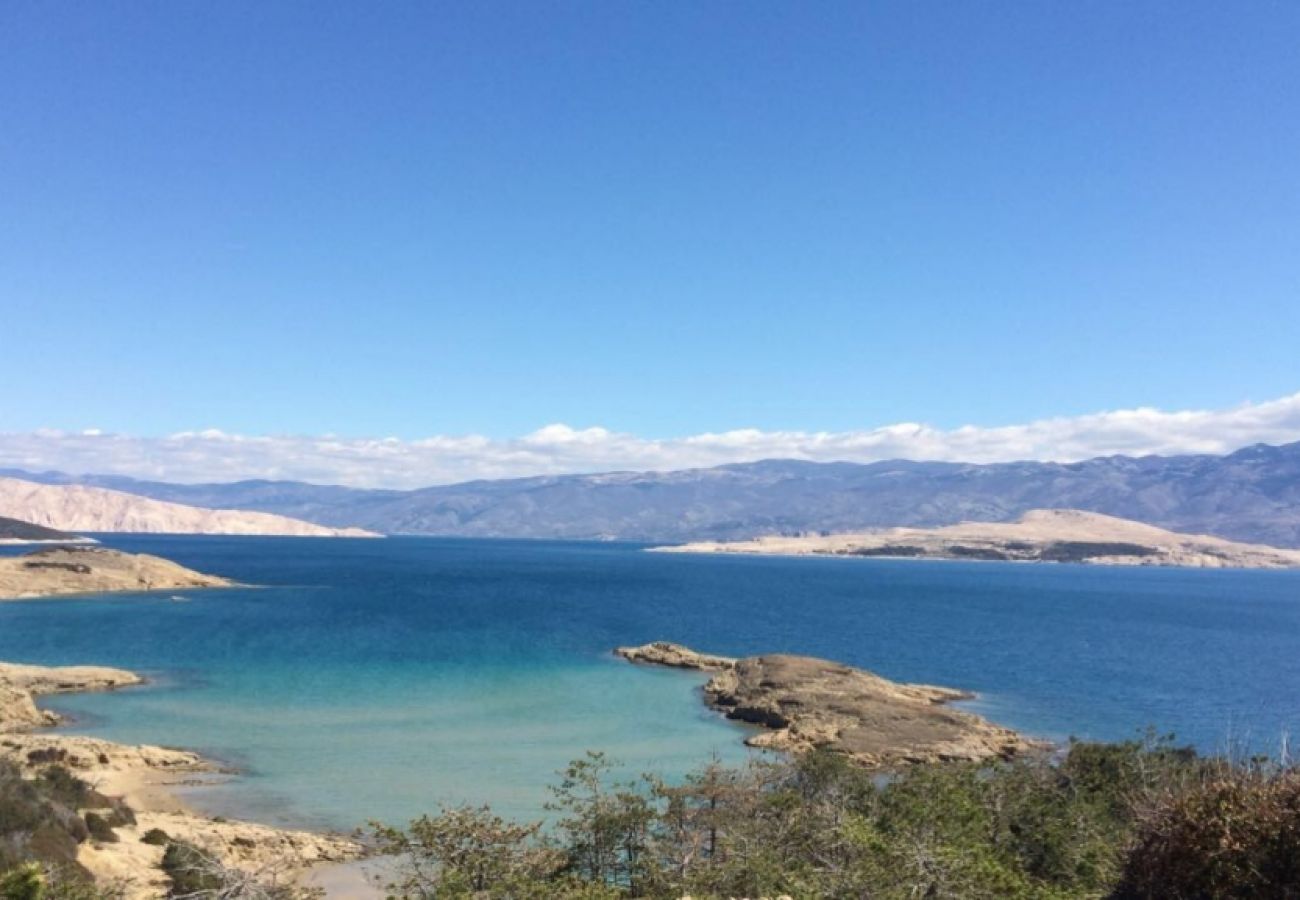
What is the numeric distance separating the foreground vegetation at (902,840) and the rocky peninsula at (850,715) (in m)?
16.0

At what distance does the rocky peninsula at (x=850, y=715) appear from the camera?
48.1 metres

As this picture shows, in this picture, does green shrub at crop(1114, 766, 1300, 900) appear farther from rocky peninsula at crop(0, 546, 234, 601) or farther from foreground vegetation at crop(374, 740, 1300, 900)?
rocky peninsula at crop(0, 546, 234, 601)

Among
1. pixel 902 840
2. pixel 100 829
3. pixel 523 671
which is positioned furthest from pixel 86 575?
pixel 902 840

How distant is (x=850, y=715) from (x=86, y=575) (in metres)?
116

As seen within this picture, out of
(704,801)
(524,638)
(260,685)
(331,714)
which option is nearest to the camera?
(704,801)

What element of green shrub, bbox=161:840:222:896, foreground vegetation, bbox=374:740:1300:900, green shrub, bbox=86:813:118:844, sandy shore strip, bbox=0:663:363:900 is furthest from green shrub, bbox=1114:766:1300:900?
green shrub, bbox=86:813:118:844

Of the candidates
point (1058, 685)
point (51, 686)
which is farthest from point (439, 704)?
point (1058, 685)

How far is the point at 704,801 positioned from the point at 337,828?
14394mm

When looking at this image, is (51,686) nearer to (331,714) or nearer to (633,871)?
(331,714)

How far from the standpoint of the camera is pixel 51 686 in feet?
189

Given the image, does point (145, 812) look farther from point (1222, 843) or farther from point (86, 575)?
point (86, 575)

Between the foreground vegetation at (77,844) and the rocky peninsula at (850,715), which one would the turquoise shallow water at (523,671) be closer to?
the rocky peninsula at (850,715)

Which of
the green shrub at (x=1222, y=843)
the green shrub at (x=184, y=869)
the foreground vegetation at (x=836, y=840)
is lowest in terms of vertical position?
the green shrub at (x=184, y=869)

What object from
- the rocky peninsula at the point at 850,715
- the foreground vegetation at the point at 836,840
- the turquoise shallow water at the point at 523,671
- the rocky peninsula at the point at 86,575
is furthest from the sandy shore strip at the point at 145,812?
the rocky peninsula at the point at 86,575
